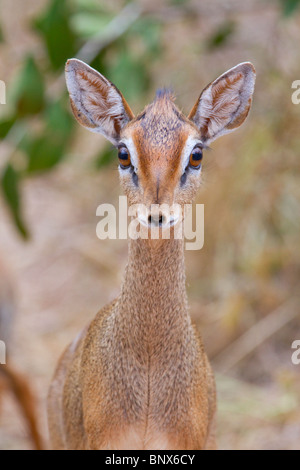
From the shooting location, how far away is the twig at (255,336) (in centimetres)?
519

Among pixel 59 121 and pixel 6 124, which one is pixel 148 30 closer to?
pixel 59 121

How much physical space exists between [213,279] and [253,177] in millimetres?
766

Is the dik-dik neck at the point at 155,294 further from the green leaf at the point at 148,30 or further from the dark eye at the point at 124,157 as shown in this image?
the green leaf at the point at 148,30

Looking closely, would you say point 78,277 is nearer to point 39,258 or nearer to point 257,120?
point 39,258

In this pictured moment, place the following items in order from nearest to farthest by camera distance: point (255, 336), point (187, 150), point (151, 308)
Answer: point (187, 150) → point (151, 308) → point (255, 336)

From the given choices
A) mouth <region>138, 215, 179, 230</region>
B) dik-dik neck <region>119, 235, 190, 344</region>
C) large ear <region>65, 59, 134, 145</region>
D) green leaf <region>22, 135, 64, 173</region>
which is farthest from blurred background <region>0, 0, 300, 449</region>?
mouth <region>138, 215, 179, 230</region>

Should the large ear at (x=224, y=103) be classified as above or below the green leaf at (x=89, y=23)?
below

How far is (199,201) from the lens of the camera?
5734 millimetres

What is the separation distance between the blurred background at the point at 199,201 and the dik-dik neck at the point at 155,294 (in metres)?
1.40

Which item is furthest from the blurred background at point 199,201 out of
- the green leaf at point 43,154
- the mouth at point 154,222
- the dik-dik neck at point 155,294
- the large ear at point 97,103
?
the mouth at point 154,222

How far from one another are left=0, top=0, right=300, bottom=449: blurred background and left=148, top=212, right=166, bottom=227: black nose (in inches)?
63.2

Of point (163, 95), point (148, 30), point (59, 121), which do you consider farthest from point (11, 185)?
point (163, 95)

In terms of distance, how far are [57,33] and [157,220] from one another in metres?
2.05

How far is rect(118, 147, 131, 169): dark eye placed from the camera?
2.11 meters
